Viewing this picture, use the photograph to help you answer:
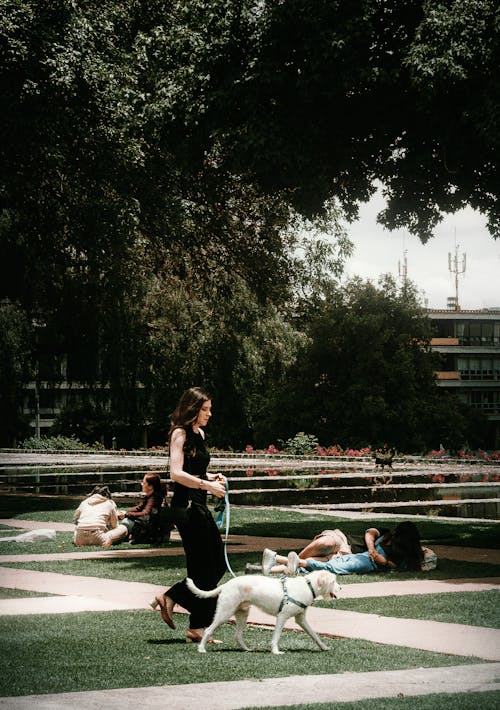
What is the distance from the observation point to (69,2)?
2239cm

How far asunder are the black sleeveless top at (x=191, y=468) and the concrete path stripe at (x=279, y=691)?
205 cm

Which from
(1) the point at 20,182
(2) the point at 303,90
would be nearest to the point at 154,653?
(2) the point at 303,90

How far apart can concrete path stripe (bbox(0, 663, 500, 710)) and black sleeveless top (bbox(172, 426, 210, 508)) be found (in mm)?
2046

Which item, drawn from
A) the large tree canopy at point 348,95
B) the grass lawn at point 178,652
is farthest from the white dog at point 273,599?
the large tree canopy at point 348,95

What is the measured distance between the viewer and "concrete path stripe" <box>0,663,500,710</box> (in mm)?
6379

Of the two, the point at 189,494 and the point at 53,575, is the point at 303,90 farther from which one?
the point at 189,494

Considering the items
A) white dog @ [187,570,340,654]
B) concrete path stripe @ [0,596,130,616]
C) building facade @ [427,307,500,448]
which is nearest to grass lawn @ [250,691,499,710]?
white dog @ [187,570,340,654]

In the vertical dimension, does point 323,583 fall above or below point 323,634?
above

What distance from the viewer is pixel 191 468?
891 cm

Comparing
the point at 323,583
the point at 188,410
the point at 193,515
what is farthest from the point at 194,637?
the point at 188,410

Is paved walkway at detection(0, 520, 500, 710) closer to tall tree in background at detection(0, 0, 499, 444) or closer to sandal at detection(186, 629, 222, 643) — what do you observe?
sandal at detection(186, 629, 222, 643)

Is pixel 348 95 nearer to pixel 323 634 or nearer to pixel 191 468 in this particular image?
pixel 191 468

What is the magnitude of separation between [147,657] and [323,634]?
1.59 metres

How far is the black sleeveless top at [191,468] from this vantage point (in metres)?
8.88
